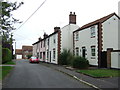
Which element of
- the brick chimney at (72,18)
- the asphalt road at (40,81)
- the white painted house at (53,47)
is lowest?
the asphalt road at (40,81)

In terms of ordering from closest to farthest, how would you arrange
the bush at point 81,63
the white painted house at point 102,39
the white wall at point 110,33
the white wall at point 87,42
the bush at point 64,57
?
the bush at point 81,63 < the white painted house at point 102,39 < the white wall at point 110,33 < the white wall at point 87,42 < the bush at point 64,57

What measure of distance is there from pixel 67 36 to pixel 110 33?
30.4ft

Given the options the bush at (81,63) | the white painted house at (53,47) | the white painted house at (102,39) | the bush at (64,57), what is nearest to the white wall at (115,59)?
the white painted house at (102,39)

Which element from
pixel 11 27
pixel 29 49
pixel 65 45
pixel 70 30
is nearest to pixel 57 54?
pixel 65 45

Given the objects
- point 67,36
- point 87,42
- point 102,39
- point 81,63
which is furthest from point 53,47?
point 81,63

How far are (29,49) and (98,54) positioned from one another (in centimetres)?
7791

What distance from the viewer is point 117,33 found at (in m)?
22.6

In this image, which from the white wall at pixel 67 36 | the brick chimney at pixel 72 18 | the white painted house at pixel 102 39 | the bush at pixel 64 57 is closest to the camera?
the white painted house at pixel 102 39

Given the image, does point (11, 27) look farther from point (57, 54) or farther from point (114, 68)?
point (57, 54)

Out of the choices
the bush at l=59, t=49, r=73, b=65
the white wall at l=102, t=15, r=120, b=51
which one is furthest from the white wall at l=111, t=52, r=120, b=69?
the bush at l=59, t=49, r=73, b=65

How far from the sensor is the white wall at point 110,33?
21.9 m

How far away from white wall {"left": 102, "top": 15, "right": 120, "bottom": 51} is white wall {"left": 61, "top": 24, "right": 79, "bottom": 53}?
8695 mm

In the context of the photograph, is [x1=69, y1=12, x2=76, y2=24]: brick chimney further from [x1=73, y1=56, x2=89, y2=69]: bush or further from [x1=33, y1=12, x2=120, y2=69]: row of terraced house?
[x1=73, y1=56, x2=89, y2=69]: bush

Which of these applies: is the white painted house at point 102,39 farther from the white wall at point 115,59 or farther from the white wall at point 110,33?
the white wall at point 115,59
